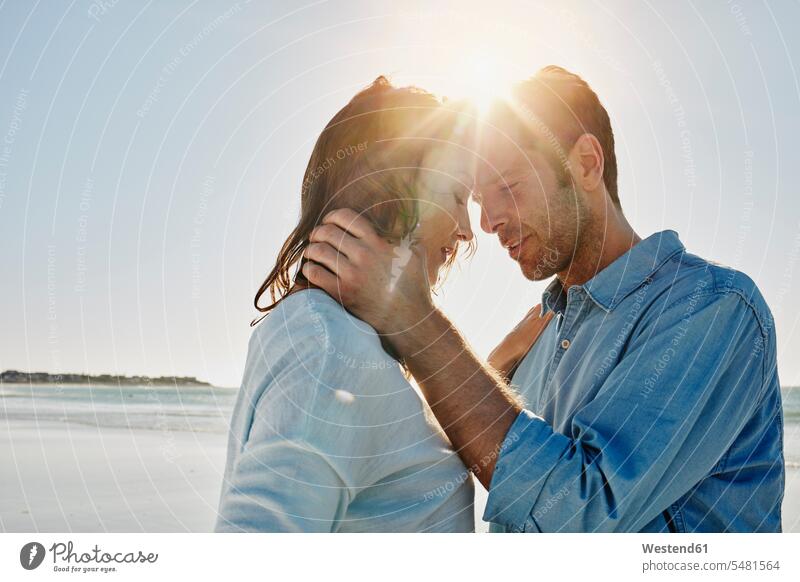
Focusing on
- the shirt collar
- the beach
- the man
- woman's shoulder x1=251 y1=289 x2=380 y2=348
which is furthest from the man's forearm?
the beach

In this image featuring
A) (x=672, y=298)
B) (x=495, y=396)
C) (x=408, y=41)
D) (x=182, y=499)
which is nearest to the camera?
(x=495, y=396)

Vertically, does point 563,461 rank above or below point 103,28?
below

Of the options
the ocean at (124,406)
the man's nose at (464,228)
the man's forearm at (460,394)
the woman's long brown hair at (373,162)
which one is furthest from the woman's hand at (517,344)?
the ocean at (124,406)

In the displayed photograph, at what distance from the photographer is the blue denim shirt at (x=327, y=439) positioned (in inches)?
64.5

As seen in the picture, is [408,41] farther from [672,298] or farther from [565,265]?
[672,298]

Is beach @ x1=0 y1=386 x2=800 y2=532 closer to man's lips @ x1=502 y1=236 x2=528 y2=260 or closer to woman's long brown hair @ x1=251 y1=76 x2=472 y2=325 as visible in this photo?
man's lips @ x1=502 y1=236 x2=528 y2=260

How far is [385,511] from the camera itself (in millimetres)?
1886

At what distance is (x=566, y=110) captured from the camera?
2.97 metres

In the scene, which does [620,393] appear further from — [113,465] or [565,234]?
[113,465]

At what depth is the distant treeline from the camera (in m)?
10.1

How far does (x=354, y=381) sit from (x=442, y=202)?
0.66 meters

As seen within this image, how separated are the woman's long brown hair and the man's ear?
954 millimetres
